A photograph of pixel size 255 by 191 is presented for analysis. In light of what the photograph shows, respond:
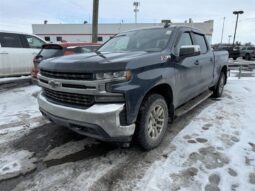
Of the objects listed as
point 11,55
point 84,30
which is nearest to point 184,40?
point 11,55

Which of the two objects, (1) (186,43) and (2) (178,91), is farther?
(1) (186,43)

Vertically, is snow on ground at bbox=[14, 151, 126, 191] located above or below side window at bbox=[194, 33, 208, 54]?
below

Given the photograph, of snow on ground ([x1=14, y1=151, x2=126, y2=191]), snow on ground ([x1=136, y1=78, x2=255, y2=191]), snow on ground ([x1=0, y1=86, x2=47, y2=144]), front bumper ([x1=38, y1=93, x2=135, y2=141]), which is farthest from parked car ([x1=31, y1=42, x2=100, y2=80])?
snow on ground ([x1=14, y1=151, x2=126, y2=191])

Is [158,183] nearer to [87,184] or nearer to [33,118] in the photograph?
[87,184]

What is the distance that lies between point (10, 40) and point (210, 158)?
7.99 metres

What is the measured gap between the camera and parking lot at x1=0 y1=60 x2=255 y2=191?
2.49 metres

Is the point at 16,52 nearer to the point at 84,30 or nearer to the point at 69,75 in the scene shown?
the point at 69,75

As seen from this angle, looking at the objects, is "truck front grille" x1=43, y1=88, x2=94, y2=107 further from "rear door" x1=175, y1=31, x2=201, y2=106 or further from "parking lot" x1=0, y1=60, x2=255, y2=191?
"rear door" x1=175, y1=31, x2=201, y2=106

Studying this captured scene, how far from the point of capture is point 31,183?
2.50 m

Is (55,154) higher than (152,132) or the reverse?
the reverse

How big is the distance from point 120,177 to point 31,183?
1.03 m

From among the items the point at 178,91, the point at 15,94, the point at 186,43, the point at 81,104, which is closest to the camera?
the point at 81,104

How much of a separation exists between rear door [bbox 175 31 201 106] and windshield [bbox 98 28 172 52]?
269 millimetres

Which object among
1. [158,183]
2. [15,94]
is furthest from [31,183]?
[15,94]
